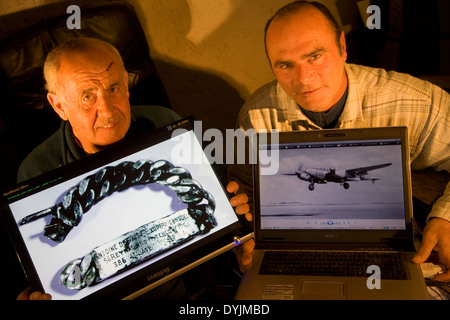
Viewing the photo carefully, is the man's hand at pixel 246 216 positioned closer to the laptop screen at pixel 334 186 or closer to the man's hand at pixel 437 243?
the laptop screen at pixel 334 186

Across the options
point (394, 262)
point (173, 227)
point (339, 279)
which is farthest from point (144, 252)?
point (394, 262)

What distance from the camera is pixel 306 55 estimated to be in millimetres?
1132

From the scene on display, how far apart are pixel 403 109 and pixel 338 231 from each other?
48cm

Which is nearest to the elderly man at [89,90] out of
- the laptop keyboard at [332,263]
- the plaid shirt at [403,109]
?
the laptop keyboard at [332,263]

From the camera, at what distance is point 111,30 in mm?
1389

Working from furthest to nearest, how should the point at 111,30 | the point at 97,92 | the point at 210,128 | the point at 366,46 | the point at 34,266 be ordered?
Answer: 1. the point at 210,128
2. the point at 366,46
3. the point at 111,30
4. the point at 97,92
5. the point at 34,266

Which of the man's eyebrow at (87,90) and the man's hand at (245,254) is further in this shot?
the man's eyebrow at (87,90)

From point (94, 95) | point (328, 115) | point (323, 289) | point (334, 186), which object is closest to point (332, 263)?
point (323, 289)

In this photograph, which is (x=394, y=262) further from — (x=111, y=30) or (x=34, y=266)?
(x=111, y=30)

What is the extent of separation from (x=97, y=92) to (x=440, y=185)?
1.19 m

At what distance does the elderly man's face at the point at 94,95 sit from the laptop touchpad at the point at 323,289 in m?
0.77

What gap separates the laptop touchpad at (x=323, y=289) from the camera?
0.94 m

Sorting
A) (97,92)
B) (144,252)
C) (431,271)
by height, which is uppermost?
(97,92)

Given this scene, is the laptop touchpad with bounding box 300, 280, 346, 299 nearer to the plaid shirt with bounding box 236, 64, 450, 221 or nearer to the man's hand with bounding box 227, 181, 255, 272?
the man's hand with bounding box 227, 181, 255, 272
